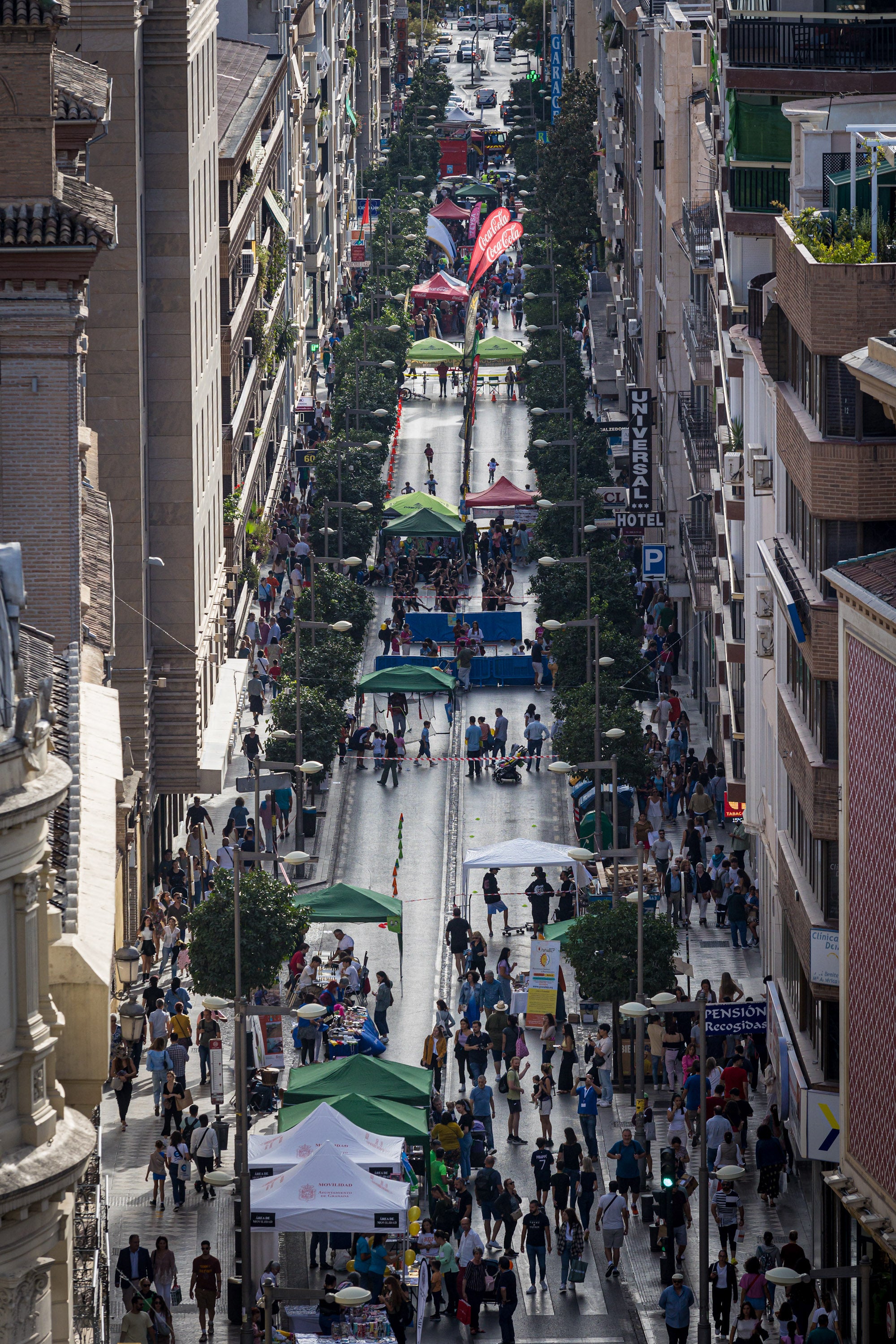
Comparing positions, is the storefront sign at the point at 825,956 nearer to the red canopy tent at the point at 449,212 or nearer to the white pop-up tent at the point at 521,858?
the white pop-up tent at the point at 521,858

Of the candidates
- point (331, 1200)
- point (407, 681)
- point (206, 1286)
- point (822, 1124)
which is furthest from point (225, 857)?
point (822, 1124)

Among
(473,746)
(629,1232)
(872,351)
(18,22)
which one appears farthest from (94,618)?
(473,746)

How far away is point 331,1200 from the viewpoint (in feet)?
141

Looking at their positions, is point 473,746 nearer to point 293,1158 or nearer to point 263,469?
point 263,469

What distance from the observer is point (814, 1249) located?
46.6 meters

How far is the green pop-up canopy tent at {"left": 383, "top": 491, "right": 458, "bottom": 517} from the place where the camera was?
100812mm

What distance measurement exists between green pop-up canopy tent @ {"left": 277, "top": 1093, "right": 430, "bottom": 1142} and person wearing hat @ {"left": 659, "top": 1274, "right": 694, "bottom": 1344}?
18.8ft

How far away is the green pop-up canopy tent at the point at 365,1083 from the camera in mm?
47219

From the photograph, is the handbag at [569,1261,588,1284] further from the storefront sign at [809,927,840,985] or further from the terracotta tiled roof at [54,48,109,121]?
the terracotta tiled roof at [54,48,109,121]

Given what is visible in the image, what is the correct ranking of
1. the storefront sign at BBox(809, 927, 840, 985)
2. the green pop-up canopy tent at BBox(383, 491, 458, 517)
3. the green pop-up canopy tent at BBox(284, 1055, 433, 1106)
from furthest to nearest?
1. the green pop-up canopy tent at BBox(383, 491, 458, 517)
2. the green pop-up canopy tent at BBox(284, 1055, 433, 1106)
3. the storefront sign at BBox(809, 927, 840, 985)

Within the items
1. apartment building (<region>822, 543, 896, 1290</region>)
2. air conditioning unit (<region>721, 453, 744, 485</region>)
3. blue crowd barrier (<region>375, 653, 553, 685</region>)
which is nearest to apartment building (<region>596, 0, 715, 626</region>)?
blue crowd barrier (<region>375, 653, 553, 685</region>)

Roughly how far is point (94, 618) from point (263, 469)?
48349 mm

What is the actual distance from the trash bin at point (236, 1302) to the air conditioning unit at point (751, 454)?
2034 cm

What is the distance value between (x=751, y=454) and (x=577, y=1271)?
1902 centimetres
